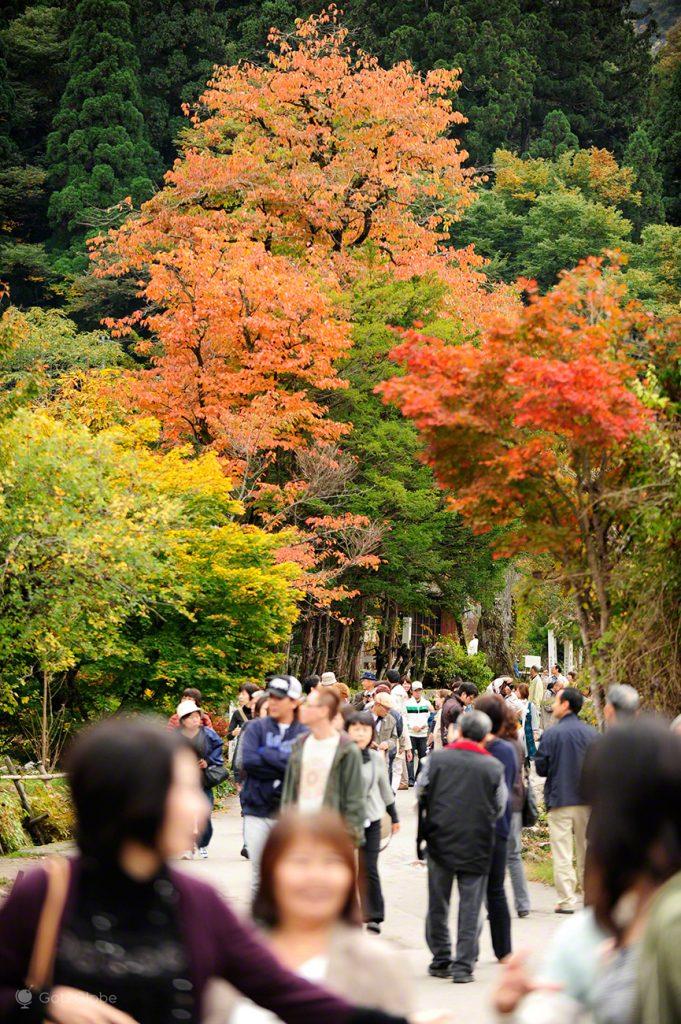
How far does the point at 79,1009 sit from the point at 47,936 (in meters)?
0.17

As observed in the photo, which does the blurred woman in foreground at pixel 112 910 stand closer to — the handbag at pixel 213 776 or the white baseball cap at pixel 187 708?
the handbag at pixel 213 776

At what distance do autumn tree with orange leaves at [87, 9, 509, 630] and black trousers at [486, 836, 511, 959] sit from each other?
66.3ft

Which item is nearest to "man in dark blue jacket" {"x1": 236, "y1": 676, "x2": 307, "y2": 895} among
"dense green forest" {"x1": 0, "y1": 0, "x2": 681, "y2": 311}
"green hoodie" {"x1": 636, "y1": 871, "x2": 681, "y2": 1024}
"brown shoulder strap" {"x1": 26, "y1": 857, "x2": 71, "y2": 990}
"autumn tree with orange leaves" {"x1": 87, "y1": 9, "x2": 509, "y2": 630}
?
"brown shoulder strap" {"x1": 26, "y1": 857, "x2": 71, "y2": 990}

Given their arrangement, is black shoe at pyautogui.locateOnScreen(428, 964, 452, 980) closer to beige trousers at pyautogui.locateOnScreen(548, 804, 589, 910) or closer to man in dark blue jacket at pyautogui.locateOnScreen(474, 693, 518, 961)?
man in dark blue jacket at pyautogui.locateOnScreen(474, 693, 518, 961)

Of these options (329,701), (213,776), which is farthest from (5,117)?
(329,701)

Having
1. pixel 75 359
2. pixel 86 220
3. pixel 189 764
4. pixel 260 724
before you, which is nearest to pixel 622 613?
pixel 260 724

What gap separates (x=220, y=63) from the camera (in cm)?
6044

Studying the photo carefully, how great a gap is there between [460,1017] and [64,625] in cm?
1108

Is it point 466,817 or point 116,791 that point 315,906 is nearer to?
point 116,791

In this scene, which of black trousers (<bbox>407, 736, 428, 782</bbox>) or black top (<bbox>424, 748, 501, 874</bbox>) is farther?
black trousers (<bbox>407, 736, 428, 782</bbox>)

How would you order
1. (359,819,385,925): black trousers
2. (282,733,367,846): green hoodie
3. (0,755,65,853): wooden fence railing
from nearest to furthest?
1. (282,733,367,846): green hoodie
2. (359,819,385,925): black trousers
3. (0,755,65,853): wooden fence railing

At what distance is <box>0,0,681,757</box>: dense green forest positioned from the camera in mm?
19234

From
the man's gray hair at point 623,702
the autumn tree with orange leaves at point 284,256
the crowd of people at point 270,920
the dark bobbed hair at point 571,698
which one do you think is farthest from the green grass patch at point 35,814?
the crowd of people at point 270,920

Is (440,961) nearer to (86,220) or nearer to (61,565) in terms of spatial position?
(61,565)
